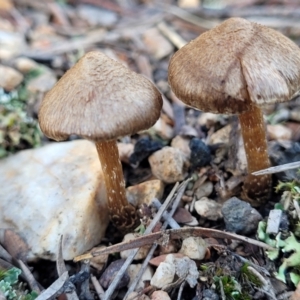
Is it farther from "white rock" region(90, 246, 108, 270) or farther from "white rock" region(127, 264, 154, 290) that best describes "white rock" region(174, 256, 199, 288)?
"white rock" region(90, 246, 108, 270)

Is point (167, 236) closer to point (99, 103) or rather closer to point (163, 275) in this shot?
point (163, 275)

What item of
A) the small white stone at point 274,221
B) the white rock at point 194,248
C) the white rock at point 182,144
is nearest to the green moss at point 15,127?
the white rock at point 182,144

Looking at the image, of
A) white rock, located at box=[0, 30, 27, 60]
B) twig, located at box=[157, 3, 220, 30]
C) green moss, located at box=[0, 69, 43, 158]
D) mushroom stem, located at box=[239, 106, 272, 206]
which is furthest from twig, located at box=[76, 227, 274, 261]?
twig, located at box=[157, 3, 220, 30]

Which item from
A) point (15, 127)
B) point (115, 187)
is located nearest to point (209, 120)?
point (115, 187)

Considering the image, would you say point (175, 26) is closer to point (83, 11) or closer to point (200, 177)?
point (83, 11)

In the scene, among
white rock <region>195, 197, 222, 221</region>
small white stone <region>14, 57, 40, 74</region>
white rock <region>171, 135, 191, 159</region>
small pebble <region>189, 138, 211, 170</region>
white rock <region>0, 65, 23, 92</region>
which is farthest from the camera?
small white stone <region>14, 57, 40, 74</region>
